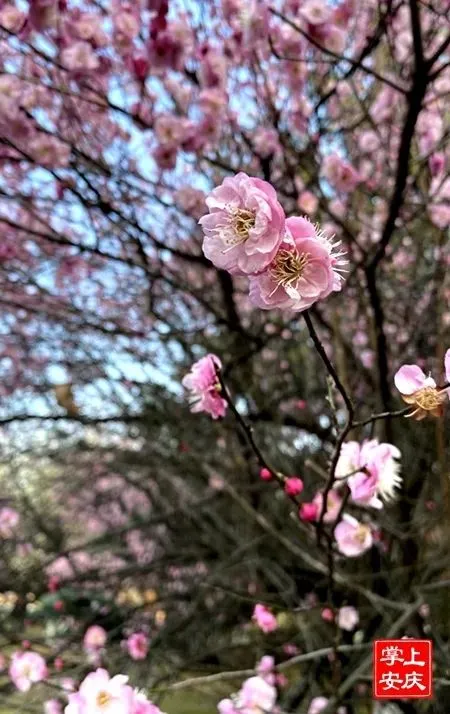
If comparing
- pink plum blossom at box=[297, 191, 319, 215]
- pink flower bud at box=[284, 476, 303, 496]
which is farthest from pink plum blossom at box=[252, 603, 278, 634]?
pink plum blossom at box=[297, 191, 319, 215]

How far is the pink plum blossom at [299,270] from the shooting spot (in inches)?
21.1

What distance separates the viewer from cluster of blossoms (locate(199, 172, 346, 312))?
1.73ft

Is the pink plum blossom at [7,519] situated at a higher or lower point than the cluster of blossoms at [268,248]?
higher

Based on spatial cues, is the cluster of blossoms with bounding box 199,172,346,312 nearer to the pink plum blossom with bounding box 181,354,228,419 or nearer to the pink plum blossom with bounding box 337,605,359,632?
the pink plum blossom with bounding box 181,354,228,419

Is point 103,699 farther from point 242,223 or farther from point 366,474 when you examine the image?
point 242,223

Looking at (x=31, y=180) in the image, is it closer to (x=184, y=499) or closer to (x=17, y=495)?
(x=184, y=499)

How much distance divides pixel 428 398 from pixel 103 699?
453mm

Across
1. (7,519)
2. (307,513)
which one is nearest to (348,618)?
(307,513)

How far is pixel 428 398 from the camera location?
0.62 metres

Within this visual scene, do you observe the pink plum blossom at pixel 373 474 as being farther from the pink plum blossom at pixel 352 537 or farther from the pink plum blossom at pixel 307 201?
the pink plum blossom at pixel 307 201

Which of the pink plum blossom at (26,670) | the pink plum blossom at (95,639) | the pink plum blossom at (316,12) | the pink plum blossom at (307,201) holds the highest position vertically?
the pink plum blossom at (316,12)

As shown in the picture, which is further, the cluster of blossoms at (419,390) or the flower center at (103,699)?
the flower center at (103,699)

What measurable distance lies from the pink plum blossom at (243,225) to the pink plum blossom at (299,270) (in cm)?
1

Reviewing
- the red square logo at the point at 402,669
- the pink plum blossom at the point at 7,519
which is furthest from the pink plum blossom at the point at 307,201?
the pink plum blossom at the point at 7,519
